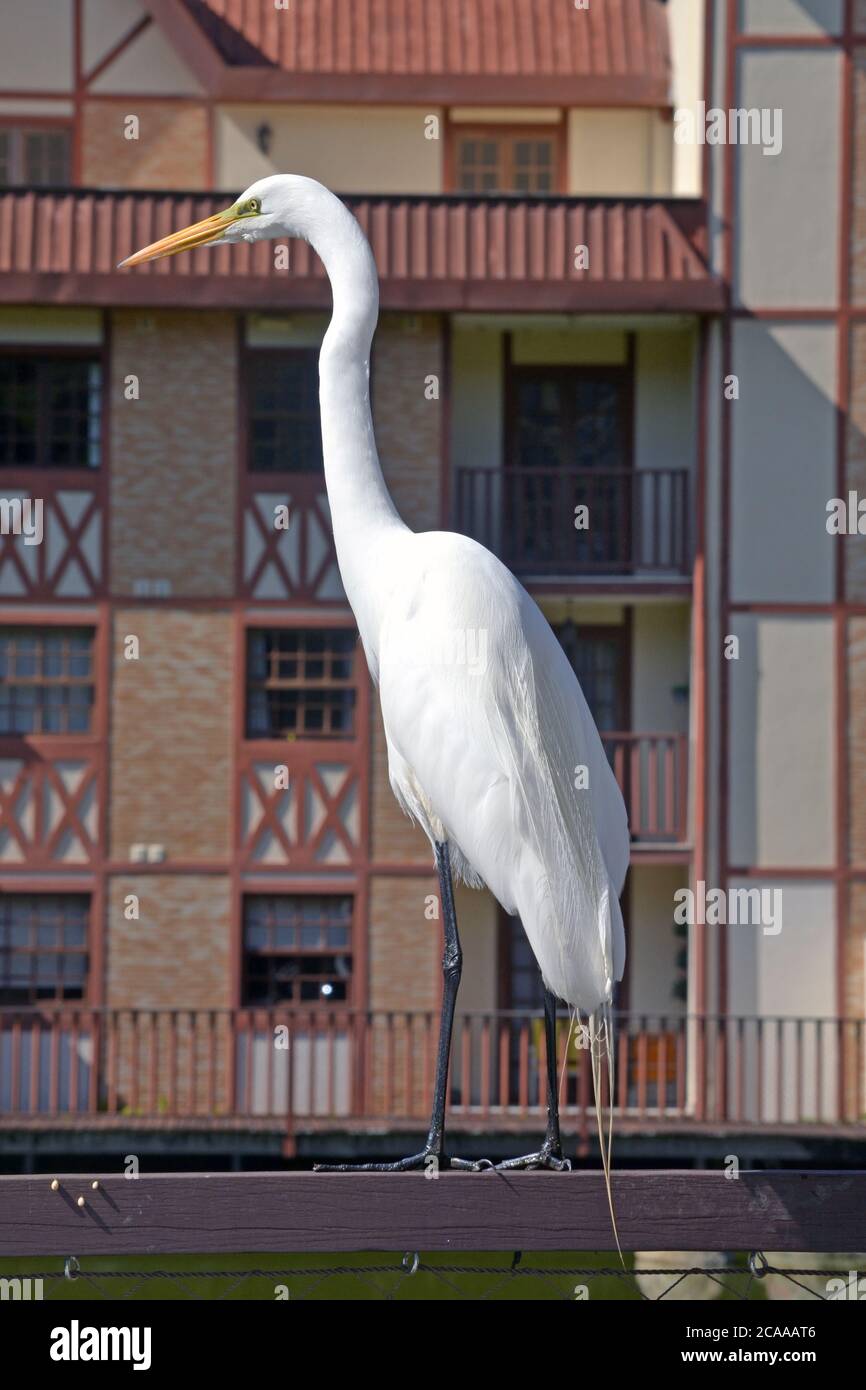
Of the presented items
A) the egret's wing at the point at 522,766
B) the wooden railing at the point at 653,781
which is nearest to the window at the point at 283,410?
the wooden railing at the point at 653,781

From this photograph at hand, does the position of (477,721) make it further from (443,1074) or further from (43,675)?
(43,675)

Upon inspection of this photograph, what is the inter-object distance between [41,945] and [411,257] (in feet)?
25.5

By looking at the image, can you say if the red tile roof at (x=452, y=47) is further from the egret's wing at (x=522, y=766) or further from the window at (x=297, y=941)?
the egret's wing at (x=522, y=766)

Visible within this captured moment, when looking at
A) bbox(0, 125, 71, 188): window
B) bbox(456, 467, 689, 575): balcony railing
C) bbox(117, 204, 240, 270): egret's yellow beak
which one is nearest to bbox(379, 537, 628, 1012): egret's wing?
bbox(117, 204, 240, 270): egret's yellow beak

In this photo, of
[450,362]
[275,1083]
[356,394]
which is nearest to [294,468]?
[450,362]

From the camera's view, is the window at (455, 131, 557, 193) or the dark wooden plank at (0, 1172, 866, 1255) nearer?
the dark wooden plank at (0, 1172, 866, 1255)

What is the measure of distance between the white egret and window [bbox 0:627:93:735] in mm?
14231

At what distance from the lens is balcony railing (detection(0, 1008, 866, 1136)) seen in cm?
1872

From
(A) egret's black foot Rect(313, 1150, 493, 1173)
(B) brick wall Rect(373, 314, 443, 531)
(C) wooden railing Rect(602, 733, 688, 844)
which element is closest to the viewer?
(A) egret's black foot Rect(313, 1150, 493, 1173)

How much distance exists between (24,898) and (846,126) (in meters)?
11.1

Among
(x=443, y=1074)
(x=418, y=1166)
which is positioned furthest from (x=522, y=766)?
(x=418, y=1166)

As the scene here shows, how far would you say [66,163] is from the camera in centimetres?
2248

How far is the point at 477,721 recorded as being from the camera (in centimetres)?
655

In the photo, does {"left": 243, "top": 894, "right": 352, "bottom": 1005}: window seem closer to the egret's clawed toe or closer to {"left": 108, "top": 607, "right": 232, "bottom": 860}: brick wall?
{"left": 108, "top": 607, "right": 232, "bottom": 860}: brick wall
